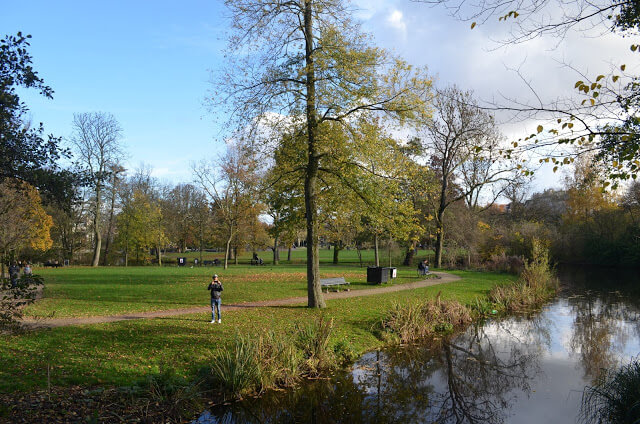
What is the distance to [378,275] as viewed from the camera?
23.3 m

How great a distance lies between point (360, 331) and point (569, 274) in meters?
29.9

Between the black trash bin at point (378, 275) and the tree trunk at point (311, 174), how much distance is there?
28.8 ft

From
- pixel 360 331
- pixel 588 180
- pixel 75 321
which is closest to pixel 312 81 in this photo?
pixel 360 331

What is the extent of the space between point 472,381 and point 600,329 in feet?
26.7

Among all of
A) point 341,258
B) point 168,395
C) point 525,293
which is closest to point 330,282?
point 525,293

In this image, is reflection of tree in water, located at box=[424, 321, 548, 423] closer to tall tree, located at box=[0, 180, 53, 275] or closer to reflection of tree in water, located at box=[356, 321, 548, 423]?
reflection of tree in water, located at box=[356, 321, 548, 423]

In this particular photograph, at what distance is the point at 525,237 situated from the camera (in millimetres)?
36344

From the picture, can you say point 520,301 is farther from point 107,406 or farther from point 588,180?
point 107,406

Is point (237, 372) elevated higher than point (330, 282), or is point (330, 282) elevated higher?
point (330, 282)

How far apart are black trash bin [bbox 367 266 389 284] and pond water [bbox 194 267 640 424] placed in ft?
26.9

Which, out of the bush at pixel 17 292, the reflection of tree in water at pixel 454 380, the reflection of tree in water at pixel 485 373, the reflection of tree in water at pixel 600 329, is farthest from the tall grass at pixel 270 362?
the reflection of tree in water at pixel 600 329

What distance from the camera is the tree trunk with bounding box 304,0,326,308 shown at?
13.9 m

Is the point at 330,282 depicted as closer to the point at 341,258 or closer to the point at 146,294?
the point at 146,294

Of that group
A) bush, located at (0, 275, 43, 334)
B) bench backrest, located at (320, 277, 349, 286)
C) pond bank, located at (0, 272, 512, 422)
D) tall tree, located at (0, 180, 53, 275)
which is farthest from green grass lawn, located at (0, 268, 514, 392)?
tall tree, located at (0, 180, 53, 275)
